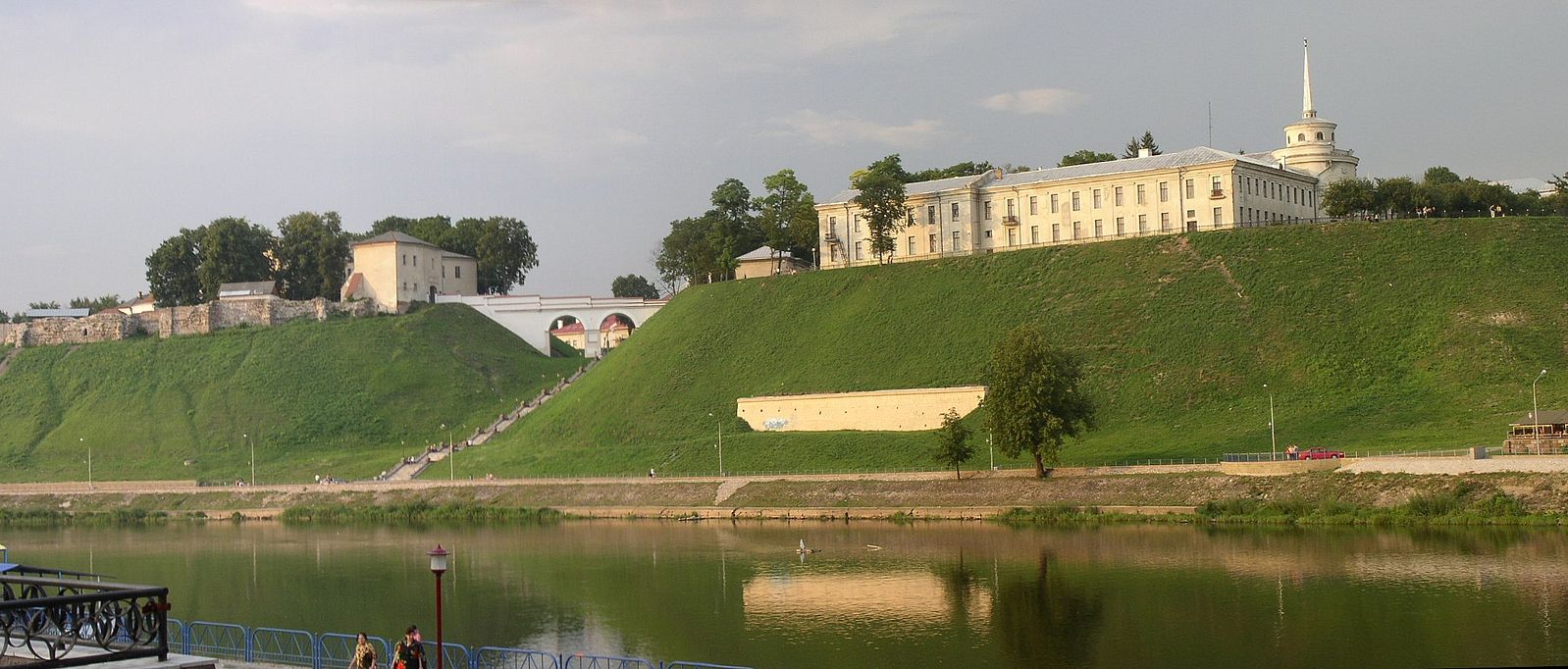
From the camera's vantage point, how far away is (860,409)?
98.3 meters

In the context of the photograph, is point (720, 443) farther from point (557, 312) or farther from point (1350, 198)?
point (1350, 198)

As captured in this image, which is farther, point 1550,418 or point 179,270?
point 179,270

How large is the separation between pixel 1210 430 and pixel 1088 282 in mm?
25991

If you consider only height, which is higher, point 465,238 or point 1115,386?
point 465,238

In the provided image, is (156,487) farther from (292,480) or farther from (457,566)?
(457,566)

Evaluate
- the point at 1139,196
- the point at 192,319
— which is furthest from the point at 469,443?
the point at 1139,196

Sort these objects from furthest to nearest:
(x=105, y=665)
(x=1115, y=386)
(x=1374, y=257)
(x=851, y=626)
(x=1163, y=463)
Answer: (x=1374, y=257), (x=1115, y=386), (x=1163, y=463), (x=851, y=626), (x=105, y=665)

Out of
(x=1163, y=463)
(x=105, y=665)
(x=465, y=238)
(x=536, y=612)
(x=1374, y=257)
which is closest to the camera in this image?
(x=105, y=665)

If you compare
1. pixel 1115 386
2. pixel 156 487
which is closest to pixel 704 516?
pixel 1115 386

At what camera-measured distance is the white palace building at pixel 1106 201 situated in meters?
113

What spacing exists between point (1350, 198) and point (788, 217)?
48.0 metres

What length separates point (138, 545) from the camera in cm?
7906

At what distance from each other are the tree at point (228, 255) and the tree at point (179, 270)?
1.59m

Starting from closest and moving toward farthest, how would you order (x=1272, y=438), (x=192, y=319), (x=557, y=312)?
(x=1272, y=438)
(x=192, y=319)
(x=557, y=312)
